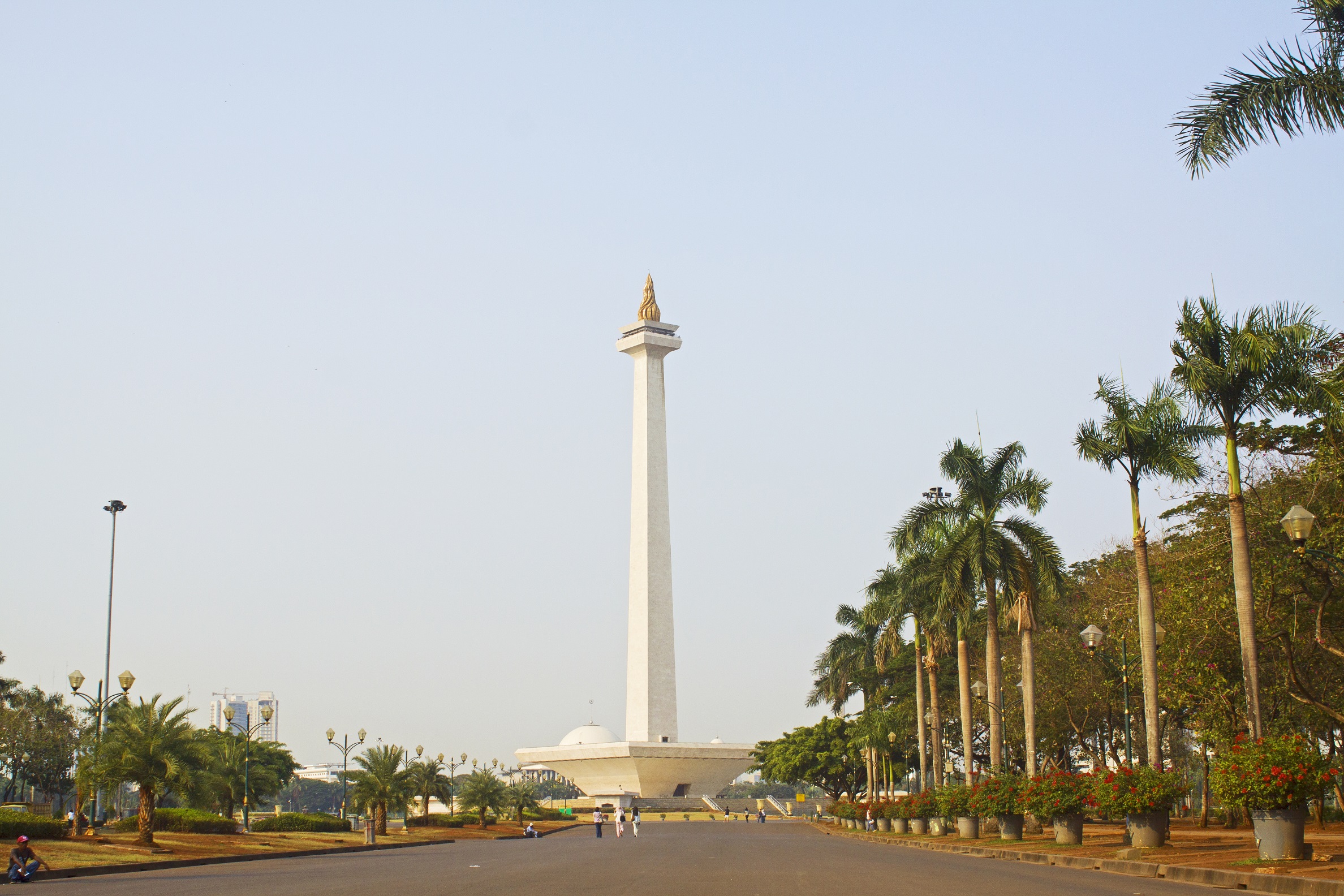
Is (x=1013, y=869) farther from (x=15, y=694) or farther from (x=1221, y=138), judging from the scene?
(x=15, y=694)

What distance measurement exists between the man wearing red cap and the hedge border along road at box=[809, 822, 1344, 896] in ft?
63.6

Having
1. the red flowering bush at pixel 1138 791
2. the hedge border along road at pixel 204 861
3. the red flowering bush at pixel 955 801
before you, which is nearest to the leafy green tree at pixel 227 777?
the hedge border along road at pixel 204 861

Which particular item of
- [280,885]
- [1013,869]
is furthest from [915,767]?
[280,885]

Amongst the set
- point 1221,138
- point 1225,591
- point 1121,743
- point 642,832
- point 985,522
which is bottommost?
point 642,832

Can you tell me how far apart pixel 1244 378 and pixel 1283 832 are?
9.08 metres

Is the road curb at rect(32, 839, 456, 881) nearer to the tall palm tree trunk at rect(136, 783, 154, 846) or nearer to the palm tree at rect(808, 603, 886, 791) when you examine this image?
the tall palm tree trunk at rect(136, 783, 154, 846)

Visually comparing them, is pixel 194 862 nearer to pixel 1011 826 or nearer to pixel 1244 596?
pixel 1011 826

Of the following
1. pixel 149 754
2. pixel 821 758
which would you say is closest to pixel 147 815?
pixel 149 754

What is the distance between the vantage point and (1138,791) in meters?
25.8

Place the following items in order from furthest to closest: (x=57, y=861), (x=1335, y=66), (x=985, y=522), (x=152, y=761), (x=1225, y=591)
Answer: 1. (x=985, y=522)
2. (x=152, y=761)
3. (x=1225, y=591)
4. (x=57, y=861)
5. (x=1335, y=66)

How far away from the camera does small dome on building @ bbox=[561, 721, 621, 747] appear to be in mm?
135625

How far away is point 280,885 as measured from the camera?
20.5m

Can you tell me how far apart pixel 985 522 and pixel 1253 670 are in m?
15.6

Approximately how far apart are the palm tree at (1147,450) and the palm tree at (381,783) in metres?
35.1
